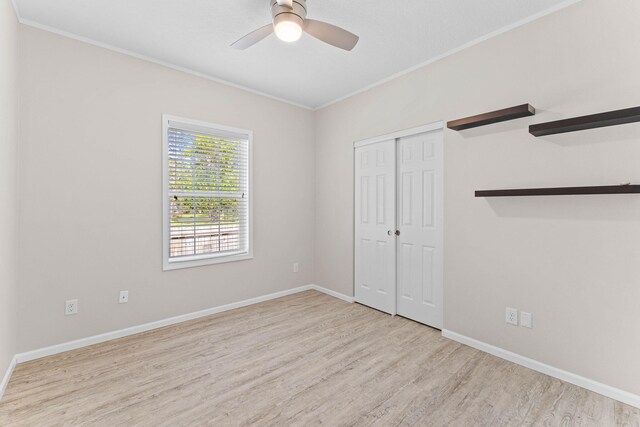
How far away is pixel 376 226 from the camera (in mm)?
3748

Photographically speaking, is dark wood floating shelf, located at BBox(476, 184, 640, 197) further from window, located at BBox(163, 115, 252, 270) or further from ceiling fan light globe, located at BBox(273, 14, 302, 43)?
window, located at BBox(163, 115, 252, 270)

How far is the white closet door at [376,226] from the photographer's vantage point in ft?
11.7

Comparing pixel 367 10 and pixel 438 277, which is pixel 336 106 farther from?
pixel 438 277

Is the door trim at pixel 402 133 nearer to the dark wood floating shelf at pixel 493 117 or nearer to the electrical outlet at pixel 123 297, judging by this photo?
the dark wood floating shelf at pixel 493 117

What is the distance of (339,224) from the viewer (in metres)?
4.22

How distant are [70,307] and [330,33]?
315 centimetres

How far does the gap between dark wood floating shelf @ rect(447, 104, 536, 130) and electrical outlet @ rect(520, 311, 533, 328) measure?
5.19ft

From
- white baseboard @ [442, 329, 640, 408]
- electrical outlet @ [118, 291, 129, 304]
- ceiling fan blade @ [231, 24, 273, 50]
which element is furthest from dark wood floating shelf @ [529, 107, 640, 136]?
electrical outlet @ [118, 291, 129, 304]

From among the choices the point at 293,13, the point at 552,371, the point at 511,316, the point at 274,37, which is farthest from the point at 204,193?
the point at 552,371

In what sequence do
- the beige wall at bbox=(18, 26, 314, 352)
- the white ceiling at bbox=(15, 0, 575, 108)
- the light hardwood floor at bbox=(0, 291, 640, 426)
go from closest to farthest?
the light hardwood floor at bbox=(0, 291, 640, 426), the white ceiling at bbox=(15, 0, 575, 108), the beige wall at bbox=(18, 26, 314, 352)

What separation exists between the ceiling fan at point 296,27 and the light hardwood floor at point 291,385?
95.9 inches

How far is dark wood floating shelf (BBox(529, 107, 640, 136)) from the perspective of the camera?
73.2 inches

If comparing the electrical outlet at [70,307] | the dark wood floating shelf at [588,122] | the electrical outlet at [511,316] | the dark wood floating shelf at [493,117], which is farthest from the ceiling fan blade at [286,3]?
the electrical outlet at [70,307]

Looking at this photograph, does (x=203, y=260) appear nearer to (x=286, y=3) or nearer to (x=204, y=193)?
(x=204, y=193)
